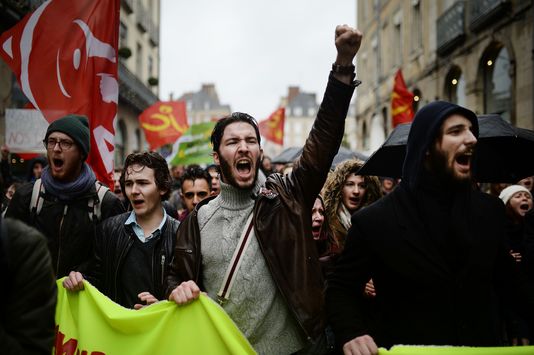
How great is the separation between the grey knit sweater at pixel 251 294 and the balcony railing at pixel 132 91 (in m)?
21.1

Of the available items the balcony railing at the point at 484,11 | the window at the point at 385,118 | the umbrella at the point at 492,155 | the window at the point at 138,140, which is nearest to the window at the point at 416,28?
the window at the point at 385,118

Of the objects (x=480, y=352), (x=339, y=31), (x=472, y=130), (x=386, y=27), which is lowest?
(x=480, y=352)

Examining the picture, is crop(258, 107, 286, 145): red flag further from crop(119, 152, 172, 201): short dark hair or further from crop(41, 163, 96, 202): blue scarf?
crop(41, 163, 96, 202): blue scarf

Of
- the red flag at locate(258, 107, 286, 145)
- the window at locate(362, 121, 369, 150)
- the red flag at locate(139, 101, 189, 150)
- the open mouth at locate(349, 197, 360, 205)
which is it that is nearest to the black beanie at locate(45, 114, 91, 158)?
the open mouth at locate(349, 197, 360, 205)

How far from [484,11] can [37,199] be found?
14549 millimetres

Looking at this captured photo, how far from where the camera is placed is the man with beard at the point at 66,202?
10.9 ft

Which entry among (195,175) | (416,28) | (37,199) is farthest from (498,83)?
(37,199)

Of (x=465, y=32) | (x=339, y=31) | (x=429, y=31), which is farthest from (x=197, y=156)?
(x=429, y=31)

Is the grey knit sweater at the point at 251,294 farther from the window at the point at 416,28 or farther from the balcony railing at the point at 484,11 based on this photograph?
Result: the window at the point at 416,28

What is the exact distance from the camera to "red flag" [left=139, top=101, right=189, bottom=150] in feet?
40.8

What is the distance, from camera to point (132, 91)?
2427 cm

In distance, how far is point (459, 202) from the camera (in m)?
2.35

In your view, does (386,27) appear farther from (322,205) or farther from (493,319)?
(493,319)

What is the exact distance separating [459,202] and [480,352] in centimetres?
65
